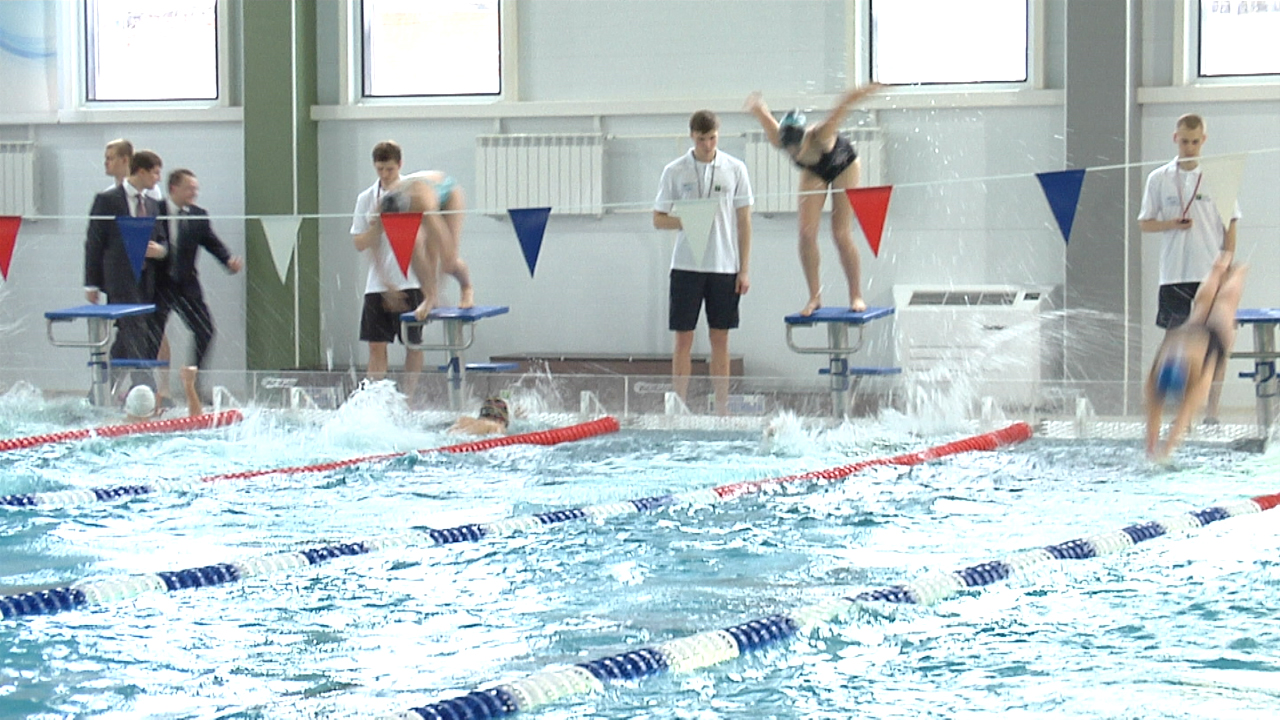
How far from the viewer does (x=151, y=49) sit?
34.9 feet

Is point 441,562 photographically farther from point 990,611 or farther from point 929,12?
point 929,12

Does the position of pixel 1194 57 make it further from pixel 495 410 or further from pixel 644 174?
pixel 495 410

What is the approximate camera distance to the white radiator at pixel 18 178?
10.5 metres

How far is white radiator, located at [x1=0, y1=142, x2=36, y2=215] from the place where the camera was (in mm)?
10492

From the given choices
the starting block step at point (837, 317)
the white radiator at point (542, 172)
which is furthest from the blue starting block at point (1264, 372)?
the white radiator at point (542, 172)

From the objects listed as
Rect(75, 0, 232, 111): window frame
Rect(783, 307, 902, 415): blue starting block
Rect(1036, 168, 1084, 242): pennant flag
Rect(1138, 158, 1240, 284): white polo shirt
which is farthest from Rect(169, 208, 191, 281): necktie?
Rect(1138, 158, 1240, 284): white polo shirt

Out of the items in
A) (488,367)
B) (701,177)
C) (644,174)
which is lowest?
(488,367)

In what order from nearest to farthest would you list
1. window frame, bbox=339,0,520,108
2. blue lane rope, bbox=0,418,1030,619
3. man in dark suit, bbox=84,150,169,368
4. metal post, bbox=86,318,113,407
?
blue lane rope, bbox=0,418,1030,619, metal post, bbox=86,318,113,407, man in dark suit, bbox=84,150,169,368, window frame, bbox=339,0,520,108

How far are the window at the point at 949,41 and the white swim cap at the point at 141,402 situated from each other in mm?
4413

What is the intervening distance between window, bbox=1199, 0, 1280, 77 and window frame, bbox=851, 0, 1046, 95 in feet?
2.78

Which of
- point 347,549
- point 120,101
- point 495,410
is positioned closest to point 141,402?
point 495,410

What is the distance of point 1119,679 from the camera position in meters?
3.17

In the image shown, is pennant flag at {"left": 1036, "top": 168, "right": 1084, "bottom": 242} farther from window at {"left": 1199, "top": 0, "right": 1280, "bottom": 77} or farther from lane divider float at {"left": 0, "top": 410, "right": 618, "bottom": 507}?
window at {"left": 1199, "top": 0, "right": 1280, "bottom": 77}

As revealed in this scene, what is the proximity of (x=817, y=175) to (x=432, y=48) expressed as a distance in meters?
3.37
